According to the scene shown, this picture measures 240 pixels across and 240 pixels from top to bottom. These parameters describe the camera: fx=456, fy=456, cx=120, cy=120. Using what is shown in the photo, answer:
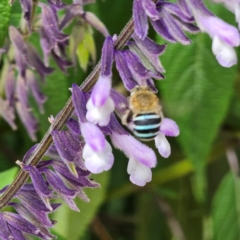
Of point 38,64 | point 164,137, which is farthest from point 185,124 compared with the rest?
point 164,137

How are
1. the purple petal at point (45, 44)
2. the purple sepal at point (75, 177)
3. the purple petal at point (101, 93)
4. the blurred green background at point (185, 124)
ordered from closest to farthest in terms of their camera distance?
the purple petal at point (101, 93) < the purple sepal at point (75, 177) < the purple petal at point (45, 44) < the blurred green background at point (185, 124)

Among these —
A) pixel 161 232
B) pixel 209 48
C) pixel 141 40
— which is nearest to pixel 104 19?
pixel 209 48

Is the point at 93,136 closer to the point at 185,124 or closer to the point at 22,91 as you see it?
the point at 22,91

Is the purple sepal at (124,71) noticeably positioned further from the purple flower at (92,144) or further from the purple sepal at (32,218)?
the purple sepal at (32,218)

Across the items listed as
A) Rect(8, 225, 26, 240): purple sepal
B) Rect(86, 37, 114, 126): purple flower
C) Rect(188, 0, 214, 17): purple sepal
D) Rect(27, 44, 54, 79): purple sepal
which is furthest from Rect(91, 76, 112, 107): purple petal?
Rect(27, 44, 54, 79): purple sepal

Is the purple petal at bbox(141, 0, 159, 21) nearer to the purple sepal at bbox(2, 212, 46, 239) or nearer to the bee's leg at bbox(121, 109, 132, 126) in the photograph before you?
the bee's leg at bbox(121, 109, 132, 126)

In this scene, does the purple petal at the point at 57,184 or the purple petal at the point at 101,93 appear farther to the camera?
the purple petal at the point at 57,184

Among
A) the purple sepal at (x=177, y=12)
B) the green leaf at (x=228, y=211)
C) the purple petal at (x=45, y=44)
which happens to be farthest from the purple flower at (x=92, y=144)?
the green leaf at (x=228, y=211)
